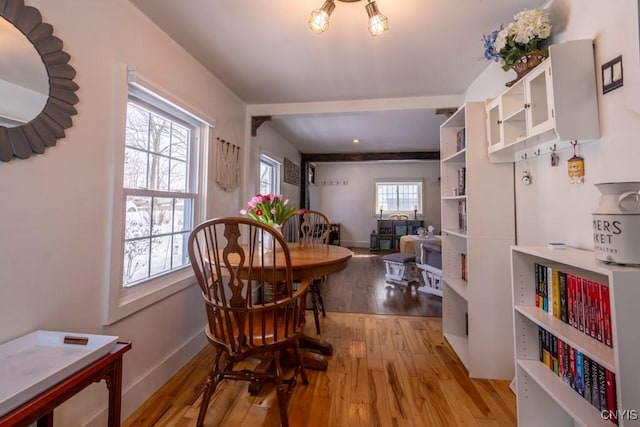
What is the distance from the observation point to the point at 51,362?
2.87ft

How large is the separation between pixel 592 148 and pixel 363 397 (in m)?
1.73

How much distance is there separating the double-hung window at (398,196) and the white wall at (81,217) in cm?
668

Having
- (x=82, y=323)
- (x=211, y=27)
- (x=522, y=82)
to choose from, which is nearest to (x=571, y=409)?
(x=522, y=82)

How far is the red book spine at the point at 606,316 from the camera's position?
975 mm

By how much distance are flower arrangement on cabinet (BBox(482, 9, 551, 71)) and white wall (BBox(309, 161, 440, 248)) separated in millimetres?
6300

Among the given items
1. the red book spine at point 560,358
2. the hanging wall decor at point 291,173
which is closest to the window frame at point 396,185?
the hanging wall decor at point 291,173

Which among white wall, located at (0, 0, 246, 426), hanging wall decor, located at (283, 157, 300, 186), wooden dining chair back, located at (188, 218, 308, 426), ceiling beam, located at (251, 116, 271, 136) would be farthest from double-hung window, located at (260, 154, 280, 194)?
wooden dining chair back, located at (188, 218, 308, 426)

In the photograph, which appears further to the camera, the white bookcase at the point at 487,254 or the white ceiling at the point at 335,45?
Answer: the white bookcase at the point at 487,254

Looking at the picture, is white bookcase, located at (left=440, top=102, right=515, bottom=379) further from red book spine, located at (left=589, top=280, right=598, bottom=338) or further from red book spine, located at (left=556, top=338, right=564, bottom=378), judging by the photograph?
red book spine, located at (left=589, top=280, right=598, bottom=338)

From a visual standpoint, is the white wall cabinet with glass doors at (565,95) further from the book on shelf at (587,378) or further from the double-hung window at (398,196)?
the double-hung window at (398,196)

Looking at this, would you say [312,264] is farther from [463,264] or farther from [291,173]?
[291,173]

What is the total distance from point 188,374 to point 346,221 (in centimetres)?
641

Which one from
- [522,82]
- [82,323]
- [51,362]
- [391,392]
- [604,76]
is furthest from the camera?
[391,392]

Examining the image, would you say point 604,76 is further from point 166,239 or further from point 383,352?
point 166,239
